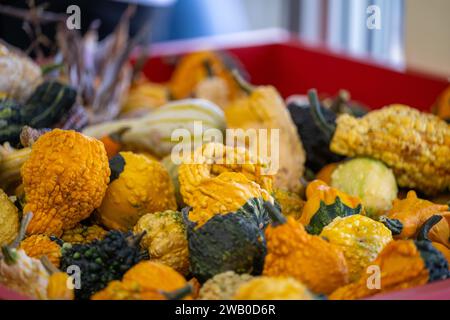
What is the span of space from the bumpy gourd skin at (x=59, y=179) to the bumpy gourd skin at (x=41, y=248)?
0.06 metres

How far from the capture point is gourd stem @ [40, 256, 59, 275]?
48.8 inches

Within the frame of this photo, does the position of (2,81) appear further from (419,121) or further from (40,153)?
(419,121)

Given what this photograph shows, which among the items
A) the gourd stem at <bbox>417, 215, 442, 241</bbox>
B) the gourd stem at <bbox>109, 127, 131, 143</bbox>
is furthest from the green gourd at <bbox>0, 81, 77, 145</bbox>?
the gourd stem at <bbox>417, 215, 442, 241</bbox>

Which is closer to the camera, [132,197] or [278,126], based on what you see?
[132,197]

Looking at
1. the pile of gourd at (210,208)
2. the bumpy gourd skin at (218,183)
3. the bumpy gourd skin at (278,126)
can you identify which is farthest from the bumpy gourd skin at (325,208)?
the bumpy gourd skin at (278,126)

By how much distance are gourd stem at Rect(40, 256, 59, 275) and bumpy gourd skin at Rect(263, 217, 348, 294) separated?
15.2 inches

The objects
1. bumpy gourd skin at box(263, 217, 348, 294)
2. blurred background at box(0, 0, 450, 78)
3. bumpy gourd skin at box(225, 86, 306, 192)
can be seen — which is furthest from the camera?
blurred background at box(0, 0, 450, 78)

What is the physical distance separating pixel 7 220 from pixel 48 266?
0.25 meters

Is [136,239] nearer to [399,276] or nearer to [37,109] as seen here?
[399,276]

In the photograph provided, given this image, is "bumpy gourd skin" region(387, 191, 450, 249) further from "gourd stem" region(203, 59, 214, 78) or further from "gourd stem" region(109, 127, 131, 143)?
"gourd stem" region(203, 59, 214, 78)

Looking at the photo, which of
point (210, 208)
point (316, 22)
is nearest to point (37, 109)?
point (210, 208)

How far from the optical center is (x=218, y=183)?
1.43 m

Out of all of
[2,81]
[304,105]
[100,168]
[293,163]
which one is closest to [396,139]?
[293,163]

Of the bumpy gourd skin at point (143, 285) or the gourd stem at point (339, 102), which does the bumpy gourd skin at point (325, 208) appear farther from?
the gourd stem at point (339, 102)
